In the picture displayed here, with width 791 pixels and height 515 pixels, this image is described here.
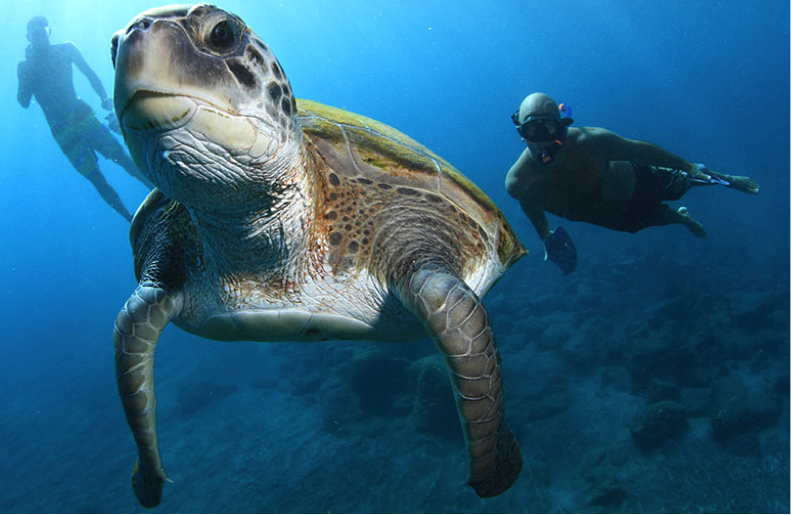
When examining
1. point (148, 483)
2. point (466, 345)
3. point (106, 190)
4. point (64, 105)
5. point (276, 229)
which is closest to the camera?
point (466, 345)

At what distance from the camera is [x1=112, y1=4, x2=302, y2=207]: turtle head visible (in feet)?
3.26

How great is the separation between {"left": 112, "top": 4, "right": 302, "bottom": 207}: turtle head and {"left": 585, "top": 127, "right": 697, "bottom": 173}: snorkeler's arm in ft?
13.3

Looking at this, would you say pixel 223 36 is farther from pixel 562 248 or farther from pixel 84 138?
pixel 84 138

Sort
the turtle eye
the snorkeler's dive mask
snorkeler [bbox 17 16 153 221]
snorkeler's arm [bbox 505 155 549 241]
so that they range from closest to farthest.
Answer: the turtle eye
the snorkeler's dive mask
snorkeler's arm [bbox 505 155 549 241]
snorkeler [bbox 17 16 153 221]

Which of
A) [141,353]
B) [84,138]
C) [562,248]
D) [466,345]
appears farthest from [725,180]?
[84,138]

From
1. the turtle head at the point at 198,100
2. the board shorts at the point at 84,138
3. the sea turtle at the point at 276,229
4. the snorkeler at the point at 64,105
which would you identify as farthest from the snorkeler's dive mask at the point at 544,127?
the board shorts at the point at 84,138

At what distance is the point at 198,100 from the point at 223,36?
240 millimetres

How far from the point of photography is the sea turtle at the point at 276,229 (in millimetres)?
1060

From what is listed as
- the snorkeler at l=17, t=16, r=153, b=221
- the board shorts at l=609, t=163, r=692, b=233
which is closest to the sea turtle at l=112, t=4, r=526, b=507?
the board shorts at l=609, t=163, r=692, b=233

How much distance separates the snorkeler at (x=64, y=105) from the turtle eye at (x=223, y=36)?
1055cm

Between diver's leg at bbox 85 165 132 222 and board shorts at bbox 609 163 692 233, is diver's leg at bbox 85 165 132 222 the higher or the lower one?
the lower one

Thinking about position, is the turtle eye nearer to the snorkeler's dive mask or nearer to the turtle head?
the turtle head

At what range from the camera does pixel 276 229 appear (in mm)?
1661

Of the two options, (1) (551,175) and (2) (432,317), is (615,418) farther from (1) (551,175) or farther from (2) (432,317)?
(2) (432,317)
